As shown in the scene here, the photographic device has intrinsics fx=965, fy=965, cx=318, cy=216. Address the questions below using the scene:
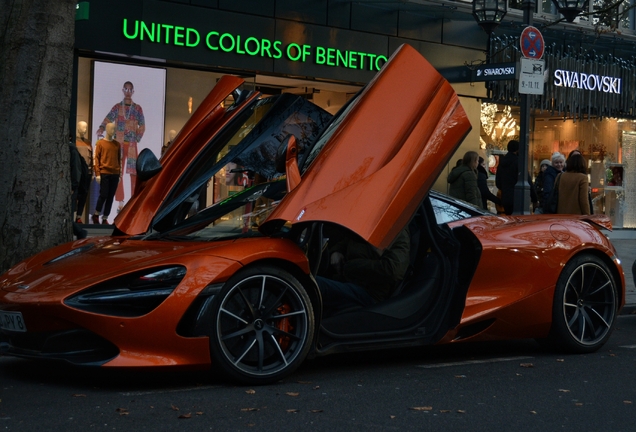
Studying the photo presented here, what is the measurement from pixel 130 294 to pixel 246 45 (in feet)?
38.4

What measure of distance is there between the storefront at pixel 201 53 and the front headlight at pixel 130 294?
10.2 meters

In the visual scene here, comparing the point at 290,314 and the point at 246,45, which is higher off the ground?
the point at 246,45

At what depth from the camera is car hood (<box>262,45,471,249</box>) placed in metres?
5.50

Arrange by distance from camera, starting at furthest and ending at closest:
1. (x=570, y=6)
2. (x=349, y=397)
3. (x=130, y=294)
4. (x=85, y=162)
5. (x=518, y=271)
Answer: (x=85, y=162)
(x=570, y=6)
(x=518, y=271)
(x=349, y=397)
(x=130, y=294)

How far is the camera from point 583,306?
7172 millimetres

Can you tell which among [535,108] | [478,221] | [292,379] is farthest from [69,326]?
[535,108]

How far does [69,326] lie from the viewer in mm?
5270

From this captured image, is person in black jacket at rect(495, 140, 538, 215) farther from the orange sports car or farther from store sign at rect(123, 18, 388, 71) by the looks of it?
the orange sports car

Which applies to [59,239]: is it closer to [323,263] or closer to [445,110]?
[323,263]

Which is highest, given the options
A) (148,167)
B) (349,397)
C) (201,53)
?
(201,53)

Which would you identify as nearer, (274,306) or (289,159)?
(274,306)

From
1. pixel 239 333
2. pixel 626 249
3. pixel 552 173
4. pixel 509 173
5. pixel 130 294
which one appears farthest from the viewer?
pixel 626 249

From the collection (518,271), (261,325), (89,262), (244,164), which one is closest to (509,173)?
(518,271)

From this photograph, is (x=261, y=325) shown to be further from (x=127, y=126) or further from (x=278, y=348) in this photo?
(x=127, y=126)
